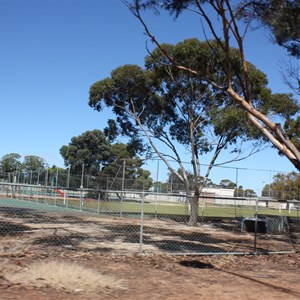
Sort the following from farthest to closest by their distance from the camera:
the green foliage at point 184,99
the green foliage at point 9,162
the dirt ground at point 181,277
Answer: the green foliage at point 9,162 → the green foliage at point 184,99 → the dirt ground at point 181,277

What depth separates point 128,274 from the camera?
848cm

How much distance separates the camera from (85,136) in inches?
3600

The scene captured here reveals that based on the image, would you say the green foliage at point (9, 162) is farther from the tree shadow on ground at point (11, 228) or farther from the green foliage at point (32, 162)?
the tree shadow on ground at point (11, 228)

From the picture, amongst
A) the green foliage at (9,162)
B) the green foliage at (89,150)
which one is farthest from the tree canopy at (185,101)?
the green foliage at (9,162)

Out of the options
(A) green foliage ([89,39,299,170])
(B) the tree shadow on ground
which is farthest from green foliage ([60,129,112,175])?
(B) the tree shadow on ground

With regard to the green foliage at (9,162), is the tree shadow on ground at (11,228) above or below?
below

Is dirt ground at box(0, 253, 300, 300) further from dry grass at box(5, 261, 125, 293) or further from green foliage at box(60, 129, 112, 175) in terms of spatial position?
green foliage at box(60, 129, 112, 175)

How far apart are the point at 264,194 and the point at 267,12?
2714 centimetres

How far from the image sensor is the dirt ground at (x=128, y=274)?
23.0 feet

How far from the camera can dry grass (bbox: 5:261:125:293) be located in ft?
23.2

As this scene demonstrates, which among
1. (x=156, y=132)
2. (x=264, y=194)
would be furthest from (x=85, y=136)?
(x=156, y=132)

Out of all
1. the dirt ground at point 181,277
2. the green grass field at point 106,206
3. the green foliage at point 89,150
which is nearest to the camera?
the dirt ground at point 181,277

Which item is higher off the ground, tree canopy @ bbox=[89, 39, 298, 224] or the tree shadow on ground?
tree canopy @ bbox=[89, 39, 298, 224]

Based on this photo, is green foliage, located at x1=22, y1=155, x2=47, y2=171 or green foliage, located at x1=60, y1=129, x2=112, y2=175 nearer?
green foliage, located at x1=60, y1=129, x2=112, y2=175
